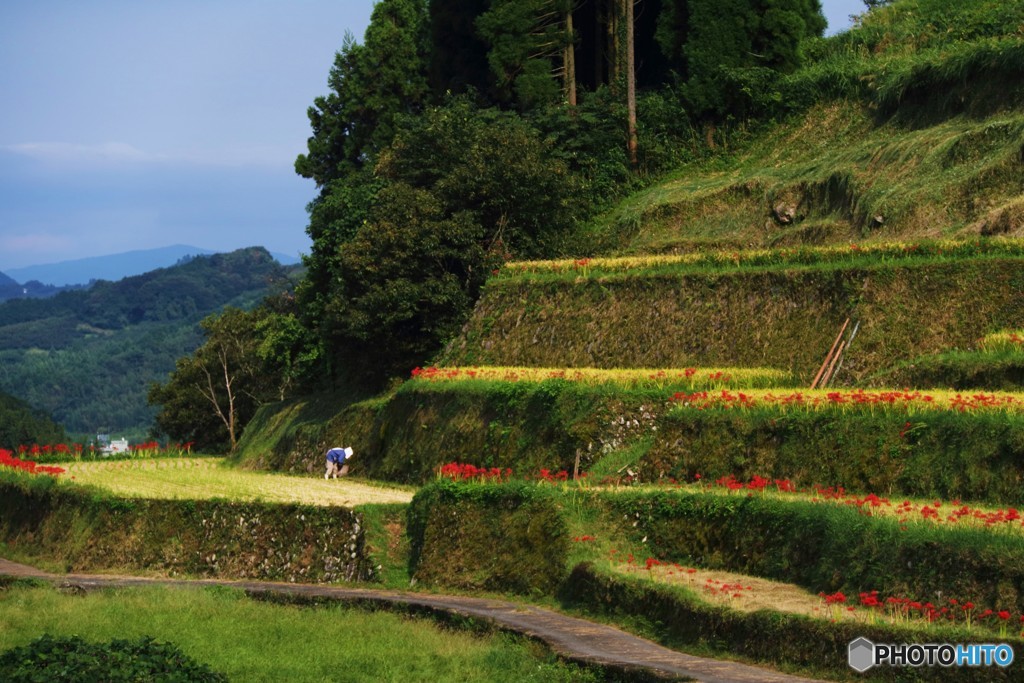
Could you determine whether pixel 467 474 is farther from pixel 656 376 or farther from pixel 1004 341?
pixel 1004 341

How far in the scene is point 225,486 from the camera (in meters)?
29.0

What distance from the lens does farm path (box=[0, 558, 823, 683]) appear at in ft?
48.0

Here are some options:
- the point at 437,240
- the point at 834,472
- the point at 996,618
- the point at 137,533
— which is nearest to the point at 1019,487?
the point at 834,472

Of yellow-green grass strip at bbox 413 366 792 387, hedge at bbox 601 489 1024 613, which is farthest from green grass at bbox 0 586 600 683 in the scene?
yellow-green grass strip at bbox 413 366 792 387

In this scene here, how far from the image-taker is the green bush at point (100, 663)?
14.8 meters

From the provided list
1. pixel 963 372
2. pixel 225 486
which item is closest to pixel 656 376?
pixel 963 372

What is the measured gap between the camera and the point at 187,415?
60688 mm

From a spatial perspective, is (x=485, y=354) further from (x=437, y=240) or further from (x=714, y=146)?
(x=714, y=146)

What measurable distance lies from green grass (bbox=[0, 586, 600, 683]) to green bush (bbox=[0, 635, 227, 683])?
1.05 metres

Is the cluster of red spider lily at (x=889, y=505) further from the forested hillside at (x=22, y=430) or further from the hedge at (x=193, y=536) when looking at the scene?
the forested hillside at (x=22, y=430)

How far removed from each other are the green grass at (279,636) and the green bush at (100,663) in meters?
1.05

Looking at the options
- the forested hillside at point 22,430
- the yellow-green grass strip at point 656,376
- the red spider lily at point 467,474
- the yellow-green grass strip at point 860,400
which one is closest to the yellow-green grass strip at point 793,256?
the yellow-green grass strip at point 656,376

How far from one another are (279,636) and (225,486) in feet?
35.0

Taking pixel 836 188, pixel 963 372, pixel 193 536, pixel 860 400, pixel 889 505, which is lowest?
pixel 193 536
